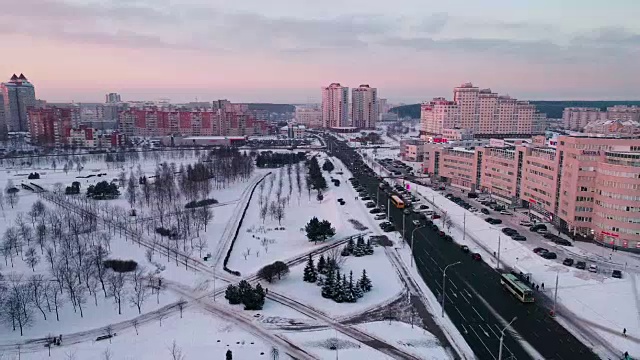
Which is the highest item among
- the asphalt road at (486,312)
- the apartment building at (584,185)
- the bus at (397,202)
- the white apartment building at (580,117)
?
the white apartment building at (580,117)

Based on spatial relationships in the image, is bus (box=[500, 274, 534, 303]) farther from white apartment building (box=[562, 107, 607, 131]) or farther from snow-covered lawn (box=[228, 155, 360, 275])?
white apartment building (box=[562, 107, 607, 131])

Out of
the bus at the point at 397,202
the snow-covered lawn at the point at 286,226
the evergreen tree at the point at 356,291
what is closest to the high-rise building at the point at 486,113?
the snow-covered lawn at the point at 286,226

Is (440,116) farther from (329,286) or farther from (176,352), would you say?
(176,352)

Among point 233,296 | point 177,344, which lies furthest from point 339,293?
point 177,344

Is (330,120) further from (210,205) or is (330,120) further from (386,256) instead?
(386,256)

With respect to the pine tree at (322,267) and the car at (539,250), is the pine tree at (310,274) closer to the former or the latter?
the pine tree at (322,267)

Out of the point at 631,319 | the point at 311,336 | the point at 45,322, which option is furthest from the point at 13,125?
the point at 631,319
